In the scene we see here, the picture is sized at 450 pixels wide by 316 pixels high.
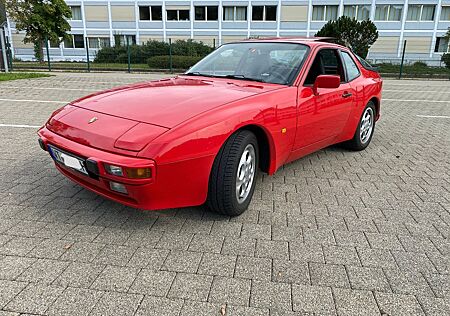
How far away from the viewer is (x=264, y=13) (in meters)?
36.2

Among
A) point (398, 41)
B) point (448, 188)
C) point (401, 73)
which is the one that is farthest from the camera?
point (398, 41)

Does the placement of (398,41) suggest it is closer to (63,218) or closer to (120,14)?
(120,14)

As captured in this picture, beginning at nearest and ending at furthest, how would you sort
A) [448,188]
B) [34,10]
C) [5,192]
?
[5,192]
[448,188]
[34,10]

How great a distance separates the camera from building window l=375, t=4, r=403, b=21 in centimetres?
3475

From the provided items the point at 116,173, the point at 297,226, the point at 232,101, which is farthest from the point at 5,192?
the point at 297,226

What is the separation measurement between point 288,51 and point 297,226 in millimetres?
1951

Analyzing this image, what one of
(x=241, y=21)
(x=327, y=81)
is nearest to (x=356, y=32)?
(x=241, y=21)

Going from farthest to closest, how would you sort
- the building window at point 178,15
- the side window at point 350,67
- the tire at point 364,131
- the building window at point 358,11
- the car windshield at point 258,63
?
the building window at point 178,15, the building window at point 358,11, the tire at point 364,131, the side window at point 350,67, the car windshield at point 258,63

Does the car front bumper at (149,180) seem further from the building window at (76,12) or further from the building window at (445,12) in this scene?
the building window at (76,12)

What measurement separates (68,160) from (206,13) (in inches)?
1469

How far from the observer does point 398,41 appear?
35.0m

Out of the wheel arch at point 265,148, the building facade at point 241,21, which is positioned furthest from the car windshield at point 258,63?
the building facade at point 241,21

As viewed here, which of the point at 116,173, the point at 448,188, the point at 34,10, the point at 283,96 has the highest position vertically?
the point at 34,10

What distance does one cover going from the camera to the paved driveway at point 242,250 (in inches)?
80.2
